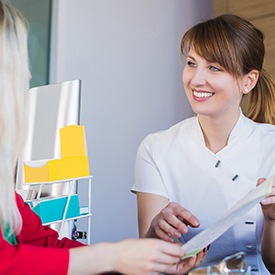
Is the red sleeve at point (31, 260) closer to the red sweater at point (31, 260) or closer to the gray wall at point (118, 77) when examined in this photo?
the red sweater at point (31, 260)

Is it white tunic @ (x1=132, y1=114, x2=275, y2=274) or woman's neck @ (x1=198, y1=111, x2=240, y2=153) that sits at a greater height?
woman's neck @ (x1=198, y1=111, x2=240, y2=153)

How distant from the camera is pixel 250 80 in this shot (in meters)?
1.51

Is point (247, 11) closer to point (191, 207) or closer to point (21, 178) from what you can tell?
point (21, 178)

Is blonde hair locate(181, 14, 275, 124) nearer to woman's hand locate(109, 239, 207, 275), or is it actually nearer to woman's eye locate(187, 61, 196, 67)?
woman's eye locate(187, 61, 196, 67)

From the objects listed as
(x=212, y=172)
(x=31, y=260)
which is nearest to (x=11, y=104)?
(x=31, y=260)

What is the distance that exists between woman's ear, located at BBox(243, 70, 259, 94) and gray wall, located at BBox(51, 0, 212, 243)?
1.66m

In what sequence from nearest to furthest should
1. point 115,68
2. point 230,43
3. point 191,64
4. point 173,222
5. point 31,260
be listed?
1. point 31,260
2. point 173,222
3. point 230,43
4. point 191,64
5. point 115,68

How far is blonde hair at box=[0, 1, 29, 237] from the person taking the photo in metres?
0.79

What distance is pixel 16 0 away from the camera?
2.85m

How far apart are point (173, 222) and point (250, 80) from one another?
2.06 feet

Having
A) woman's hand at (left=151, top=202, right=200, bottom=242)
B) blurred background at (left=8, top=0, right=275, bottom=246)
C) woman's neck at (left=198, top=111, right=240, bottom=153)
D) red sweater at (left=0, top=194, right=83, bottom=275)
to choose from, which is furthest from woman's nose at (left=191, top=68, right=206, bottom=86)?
blurred background at (left=8, top=0, right=275, bottom=246)

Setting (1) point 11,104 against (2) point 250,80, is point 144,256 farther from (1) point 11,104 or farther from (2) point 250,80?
(2) point 250,80

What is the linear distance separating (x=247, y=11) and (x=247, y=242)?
2.27 metres

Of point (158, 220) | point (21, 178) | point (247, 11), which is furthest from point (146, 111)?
point (158, 220)
